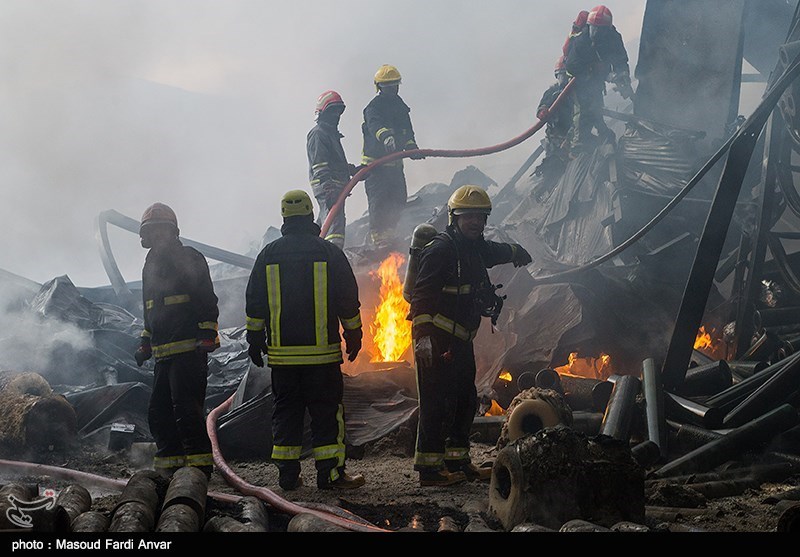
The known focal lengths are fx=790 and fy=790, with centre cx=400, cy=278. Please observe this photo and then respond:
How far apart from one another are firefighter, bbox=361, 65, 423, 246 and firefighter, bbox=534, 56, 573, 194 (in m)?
2.07

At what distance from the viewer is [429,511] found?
A: 443 cm

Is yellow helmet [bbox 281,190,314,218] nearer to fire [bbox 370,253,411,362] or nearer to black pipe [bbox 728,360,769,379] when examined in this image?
fire [bbox 370,253,411,362]

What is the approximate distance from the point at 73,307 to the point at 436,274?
20.5ft

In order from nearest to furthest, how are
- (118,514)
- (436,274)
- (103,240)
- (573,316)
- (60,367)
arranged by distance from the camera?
(118,514), (436,274), (573,316), (60,367), (103,240)

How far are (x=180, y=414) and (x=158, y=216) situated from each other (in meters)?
1.45

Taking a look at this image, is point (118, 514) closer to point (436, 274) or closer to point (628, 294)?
point (436, 274)

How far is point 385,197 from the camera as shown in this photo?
419 inches

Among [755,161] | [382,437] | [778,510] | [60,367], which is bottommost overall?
[778,510]

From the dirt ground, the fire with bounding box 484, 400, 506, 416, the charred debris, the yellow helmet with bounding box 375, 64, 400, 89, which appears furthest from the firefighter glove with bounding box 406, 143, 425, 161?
the dirt ground

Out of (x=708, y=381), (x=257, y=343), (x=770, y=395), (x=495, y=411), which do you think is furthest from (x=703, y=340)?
(x=257, y=343)

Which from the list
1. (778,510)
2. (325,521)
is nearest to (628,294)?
(778,510)

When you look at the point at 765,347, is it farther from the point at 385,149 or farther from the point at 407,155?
the point at 385,149

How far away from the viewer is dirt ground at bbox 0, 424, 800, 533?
404cm

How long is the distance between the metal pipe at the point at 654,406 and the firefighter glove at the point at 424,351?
5.24ft
